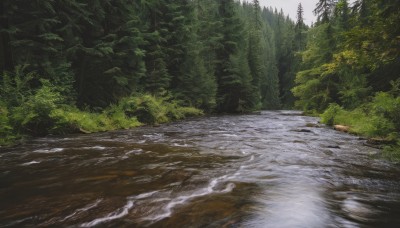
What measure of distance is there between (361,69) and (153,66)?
14837mm

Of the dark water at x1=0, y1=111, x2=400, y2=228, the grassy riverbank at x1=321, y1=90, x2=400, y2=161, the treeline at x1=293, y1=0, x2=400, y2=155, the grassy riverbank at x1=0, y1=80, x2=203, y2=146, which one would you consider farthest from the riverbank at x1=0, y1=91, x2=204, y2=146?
the grassy riverbank at x1=321, y1=90, x2=400, y2=161

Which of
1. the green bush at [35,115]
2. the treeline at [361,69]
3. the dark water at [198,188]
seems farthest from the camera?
the green bush at [35,115]

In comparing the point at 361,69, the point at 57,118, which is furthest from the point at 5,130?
the point at 361,69

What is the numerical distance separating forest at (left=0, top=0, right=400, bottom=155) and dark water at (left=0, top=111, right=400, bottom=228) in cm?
253

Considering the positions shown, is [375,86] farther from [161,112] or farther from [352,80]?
[161,112]

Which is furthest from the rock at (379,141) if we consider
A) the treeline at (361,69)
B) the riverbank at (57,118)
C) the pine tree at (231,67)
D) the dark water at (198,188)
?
the pine tree at (231,67)

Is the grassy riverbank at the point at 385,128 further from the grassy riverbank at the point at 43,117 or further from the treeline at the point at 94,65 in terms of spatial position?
the treeline at the point at 94,65

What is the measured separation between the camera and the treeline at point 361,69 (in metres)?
6.94

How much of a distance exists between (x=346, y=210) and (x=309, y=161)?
3109mm

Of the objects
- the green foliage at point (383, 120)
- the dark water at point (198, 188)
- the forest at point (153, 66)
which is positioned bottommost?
the dark water at point (198, 188)

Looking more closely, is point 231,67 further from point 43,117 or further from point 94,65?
point 43,117

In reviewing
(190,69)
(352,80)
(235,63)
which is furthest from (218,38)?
(352,80)

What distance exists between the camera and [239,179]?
18.3ft

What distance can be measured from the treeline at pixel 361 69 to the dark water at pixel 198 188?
2402mm
